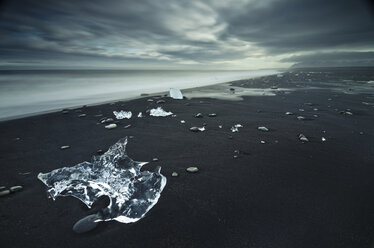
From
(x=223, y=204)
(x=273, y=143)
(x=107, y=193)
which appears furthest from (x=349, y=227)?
(x=107, y=193)

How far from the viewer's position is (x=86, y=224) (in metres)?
1.62

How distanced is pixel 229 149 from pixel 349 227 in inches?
69.7

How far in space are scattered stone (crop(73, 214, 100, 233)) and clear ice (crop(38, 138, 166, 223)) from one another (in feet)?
0.11

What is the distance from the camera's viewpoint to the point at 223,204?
1.89 m

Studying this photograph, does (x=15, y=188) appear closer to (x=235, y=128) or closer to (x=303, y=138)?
(x=235, y=128)

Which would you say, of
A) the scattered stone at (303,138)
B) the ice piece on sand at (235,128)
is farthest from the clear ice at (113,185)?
the scattered stone at (303,138)

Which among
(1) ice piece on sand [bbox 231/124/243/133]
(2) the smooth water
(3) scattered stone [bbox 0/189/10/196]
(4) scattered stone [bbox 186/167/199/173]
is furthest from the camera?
(2) the smooth water

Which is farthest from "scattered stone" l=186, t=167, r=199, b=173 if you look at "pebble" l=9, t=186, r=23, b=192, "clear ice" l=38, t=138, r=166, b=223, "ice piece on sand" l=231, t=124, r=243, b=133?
"pebble" l=9, t=186, r=23, b=192

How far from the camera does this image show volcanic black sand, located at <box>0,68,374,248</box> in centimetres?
153

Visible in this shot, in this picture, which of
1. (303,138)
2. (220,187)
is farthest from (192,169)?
(303,138)

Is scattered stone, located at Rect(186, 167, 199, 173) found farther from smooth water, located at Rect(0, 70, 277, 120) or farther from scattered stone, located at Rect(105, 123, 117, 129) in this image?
smooth water, located at Rect(0, 70, 277, 120)

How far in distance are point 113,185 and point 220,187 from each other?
1.26 m

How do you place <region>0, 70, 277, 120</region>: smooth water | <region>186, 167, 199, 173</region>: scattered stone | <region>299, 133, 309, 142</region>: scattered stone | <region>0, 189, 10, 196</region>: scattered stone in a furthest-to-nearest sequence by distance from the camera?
<region>0, 70, 277, 120</region>: smooth water → <region>299, 133, 309, 142</region>: scattered stone → <region>186, 167, 199, 173</region>: scattered stone → <region>0, 189, 10, 196</region>: scattered stone

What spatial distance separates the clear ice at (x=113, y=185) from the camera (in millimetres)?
→ 1800
